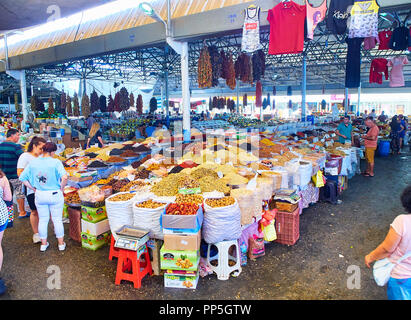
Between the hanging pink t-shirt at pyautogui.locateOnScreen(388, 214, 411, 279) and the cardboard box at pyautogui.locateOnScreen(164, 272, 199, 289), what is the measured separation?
1.82 metres

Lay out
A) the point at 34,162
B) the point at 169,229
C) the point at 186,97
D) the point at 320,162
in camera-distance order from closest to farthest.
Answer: the point at 169,229
the point at 34,162
the point at 320,162
the point at 186,97

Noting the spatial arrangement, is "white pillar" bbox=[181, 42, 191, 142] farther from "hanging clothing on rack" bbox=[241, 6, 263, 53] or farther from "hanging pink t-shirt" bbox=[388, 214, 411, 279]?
"hanging pink t-shirt" bbox=[388, 214, 411, 279]

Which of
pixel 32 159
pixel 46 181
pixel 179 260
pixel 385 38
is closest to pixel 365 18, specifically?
pixel 385 38

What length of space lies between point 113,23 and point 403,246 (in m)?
9.64

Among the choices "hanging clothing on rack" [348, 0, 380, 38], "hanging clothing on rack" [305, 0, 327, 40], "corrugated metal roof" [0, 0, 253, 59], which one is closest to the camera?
"hanging clothing on rack" [348, 0, 380, 38]

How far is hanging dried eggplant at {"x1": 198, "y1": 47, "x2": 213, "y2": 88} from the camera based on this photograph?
6.91 meters

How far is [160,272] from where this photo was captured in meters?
3.36

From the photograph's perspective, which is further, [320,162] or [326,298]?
[320,162]

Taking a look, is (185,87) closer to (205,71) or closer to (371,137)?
(205,71)

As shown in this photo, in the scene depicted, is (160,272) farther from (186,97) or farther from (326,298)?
(186,97)

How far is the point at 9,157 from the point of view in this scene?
182 inches

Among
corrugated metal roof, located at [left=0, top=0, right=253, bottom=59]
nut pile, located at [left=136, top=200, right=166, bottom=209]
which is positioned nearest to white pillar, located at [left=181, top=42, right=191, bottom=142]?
corrugated metal roof, located at [left=0, top=0, right=253, bottom=59]
